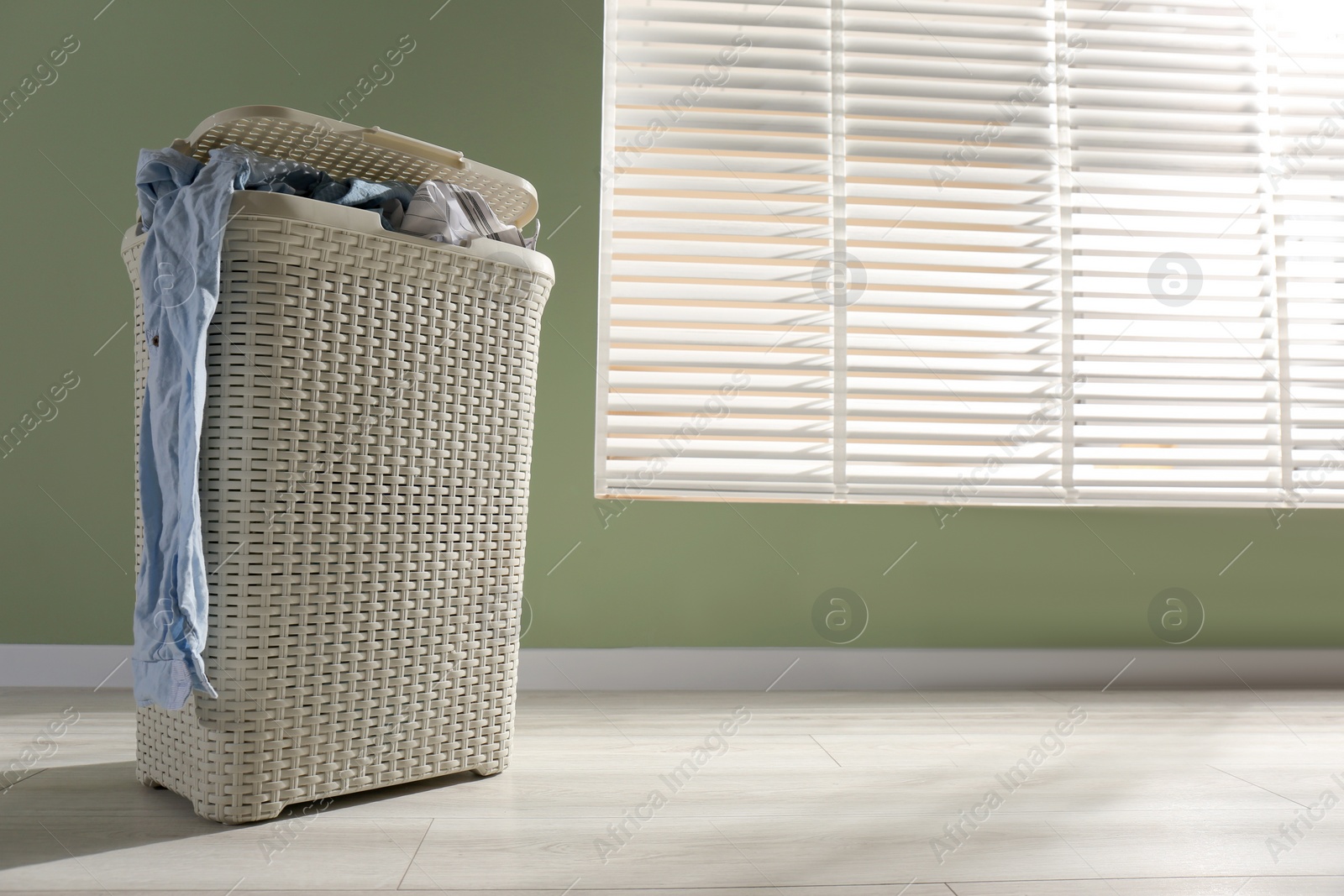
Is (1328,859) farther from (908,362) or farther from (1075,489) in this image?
(908,362)

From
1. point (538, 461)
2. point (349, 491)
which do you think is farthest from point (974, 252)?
point (349, 491)

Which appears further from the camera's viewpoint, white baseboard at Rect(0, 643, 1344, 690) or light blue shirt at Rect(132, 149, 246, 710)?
white baseboard at Rect(0, 643, 1344, 690)

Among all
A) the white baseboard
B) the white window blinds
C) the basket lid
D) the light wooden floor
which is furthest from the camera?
the white window blinds

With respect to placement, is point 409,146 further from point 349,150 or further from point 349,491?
point 349,491

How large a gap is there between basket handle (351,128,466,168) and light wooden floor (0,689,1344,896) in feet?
2.44

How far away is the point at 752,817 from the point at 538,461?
82 centimetres

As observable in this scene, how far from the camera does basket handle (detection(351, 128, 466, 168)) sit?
0.92m

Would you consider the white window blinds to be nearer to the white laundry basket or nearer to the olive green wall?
the olive green wall

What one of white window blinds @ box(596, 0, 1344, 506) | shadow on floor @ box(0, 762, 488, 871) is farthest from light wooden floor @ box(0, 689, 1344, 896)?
white window blinds @ box(596, 0, 1344, 506)

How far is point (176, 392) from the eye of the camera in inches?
31.8

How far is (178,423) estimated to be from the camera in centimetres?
81

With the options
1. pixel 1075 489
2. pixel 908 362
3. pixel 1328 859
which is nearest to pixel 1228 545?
pixel 1075 489

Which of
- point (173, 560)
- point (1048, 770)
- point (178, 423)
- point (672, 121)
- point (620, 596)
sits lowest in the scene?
point (1048, 770)

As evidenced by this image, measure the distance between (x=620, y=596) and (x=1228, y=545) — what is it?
1.24 meters
